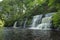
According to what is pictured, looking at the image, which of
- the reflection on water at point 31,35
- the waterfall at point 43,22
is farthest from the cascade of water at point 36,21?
the reflection on water at point 31,35

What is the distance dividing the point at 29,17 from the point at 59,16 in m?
16.3

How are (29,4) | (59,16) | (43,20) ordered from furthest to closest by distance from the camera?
(29,4) < (43,20) < (59,16)

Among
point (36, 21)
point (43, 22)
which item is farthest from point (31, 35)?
point (36, 21)

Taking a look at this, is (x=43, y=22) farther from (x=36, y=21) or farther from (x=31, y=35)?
(x=31, y=35)

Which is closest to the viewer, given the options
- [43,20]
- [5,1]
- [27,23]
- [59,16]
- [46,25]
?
[59,16]

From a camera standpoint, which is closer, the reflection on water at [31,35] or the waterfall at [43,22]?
the reflection on water at [31,35]

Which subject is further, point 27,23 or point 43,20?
point 27,23

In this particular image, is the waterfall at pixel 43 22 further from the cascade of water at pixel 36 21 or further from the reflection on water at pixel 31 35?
the reflection on water at pixel 31 35

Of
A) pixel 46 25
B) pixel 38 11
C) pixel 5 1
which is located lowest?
pixel 46 25

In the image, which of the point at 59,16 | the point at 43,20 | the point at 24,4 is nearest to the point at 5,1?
the point at 24,4

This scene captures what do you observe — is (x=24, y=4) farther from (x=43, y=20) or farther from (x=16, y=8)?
(x=43, y=20)

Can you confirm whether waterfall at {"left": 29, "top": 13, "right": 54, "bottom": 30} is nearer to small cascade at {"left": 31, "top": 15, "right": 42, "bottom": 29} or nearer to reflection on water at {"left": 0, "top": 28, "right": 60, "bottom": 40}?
small cascade at {"left": 31, "top": 15, "right": 42, "bottom": 29}

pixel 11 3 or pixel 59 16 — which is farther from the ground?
pixel 11 3

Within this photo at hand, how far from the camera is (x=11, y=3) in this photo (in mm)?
53719
